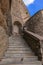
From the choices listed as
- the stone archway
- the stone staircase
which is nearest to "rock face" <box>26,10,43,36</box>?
the stone staircase

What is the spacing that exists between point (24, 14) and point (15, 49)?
1628cm

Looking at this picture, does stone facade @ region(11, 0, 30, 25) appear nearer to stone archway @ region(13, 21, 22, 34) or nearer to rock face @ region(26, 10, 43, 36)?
stone archway @ region(13, 21, 22, 34)

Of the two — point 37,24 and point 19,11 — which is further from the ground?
point 19,11

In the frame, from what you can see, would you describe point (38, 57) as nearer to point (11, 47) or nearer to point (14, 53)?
point (14, 53)

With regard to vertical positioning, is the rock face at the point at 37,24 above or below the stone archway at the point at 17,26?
above

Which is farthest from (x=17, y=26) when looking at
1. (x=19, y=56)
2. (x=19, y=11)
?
(x=19, y=56)

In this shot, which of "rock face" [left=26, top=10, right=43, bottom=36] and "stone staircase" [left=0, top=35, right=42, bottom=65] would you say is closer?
"stone staircase" [left=0, top=35, right=42, bottom=65]

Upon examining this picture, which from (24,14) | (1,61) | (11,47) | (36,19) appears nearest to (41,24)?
(36,19)

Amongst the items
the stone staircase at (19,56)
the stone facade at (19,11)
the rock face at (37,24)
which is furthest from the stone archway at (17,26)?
the stone staircase at (19,56)

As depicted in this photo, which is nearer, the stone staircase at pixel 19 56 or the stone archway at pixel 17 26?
the stone staircase at pixel 19 56

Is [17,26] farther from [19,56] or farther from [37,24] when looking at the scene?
[19,56]

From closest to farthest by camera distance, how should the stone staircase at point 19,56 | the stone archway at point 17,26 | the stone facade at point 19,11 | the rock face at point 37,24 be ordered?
the stone staircase at point 19,56
the rock face at point 37,24
the stone archway at point 17,26
the stone facade at point 19,11

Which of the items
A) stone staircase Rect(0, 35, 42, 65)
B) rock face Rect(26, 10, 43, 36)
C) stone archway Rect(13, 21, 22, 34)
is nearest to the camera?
stone staircase Rect(0, 35, 42, 65)

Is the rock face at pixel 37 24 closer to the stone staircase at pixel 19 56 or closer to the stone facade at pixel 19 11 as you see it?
the stone staircase at pixel 19 56
